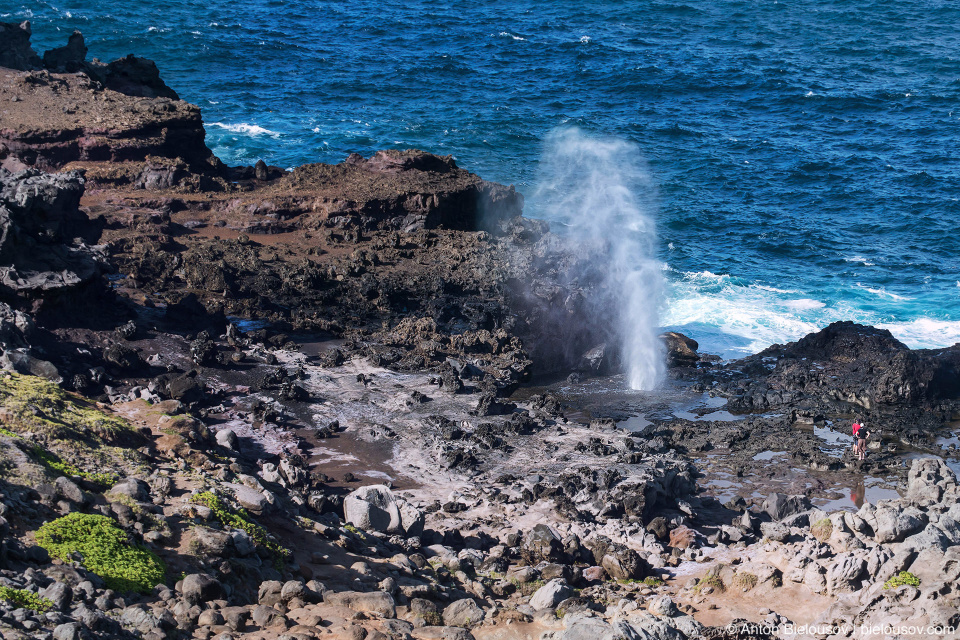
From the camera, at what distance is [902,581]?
14.3 meters

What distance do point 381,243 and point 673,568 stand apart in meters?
15.3

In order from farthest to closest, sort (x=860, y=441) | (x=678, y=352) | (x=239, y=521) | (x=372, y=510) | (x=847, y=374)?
(x=678, y=352) → (x=847, y=374) → (x=860, y=441) → (x=372, y=510) → (x=239, y=521)

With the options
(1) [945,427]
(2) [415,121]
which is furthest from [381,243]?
(2) [415,121]

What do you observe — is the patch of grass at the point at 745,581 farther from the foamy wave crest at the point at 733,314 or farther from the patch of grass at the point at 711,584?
the foamy wave crest at the point at 733,314

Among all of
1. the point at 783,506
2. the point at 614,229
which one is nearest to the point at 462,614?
the point at 783,506

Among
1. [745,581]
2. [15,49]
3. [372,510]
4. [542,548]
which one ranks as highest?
[15,49]

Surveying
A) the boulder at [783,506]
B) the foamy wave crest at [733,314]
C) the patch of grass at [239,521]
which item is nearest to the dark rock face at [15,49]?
the foamy wave crest at [733,314]

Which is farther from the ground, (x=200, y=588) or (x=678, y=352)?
(x=200, y=588)

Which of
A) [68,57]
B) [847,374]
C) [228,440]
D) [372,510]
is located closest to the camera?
[372,510]

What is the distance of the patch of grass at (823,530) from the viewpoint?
16531 mm

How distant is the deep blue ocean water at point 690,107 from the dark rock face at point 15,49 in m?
12.0

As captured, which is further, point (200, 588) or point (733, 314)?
point (733, 314)

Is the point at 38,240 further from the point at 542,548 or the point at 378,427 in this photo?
the point at 542,548

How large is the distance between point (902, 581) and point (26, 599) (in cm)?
1235
